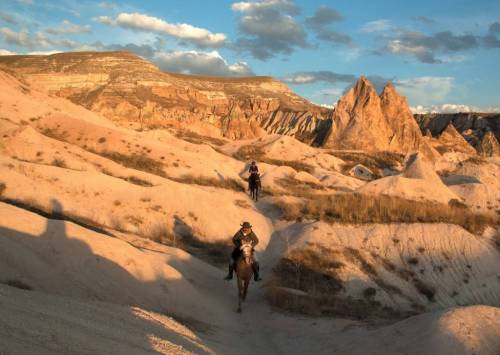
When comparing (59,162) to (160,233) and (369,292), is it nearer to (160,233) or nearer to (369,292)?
(160,233)

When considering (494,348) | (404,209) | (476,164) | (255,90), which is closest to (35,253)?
(494,348)

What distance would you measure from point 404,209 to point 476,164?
35.8 m

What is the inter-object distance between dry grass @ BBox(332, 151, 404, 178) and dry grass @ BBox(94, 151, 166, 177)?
2535 centimetres

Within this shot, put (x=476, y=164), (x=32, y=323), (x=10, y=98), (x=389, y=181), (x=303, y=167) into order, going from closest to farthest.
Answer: (x=32, y=323) < (x=389, y=181) < (x=10, y=98) < (x=303, y=167) < (x=476, y=164)

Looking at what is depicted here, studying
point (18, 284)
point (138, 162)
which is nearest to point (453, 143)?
point (138, 162)

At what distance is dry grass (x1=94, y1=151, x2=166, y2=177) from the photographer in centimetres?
2723

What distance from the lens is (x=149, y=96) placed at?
102 m

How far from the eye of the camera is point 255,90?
5910 inches

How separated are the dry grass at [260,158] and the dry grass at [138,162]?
16.4m

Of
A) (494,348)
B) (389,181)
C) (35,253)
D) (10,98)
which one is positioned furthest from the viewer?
(10,98)

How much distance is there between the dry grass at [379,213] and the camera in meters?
20.1

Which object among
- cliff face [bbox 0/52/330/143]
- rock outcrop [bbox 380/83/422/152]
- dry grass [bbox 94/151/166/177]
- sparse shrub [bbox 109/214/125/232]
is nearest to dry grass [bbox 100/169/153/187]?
dry grass [bbox 94/151/166/177]

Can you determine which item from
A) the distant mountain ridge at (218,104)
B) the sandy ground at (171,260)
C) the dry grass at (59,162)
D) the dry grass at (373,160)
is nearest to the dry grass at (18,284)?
the sandy ground at (171,260)

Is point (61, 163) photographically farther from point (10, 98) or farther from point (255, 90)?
point (255, 90)
